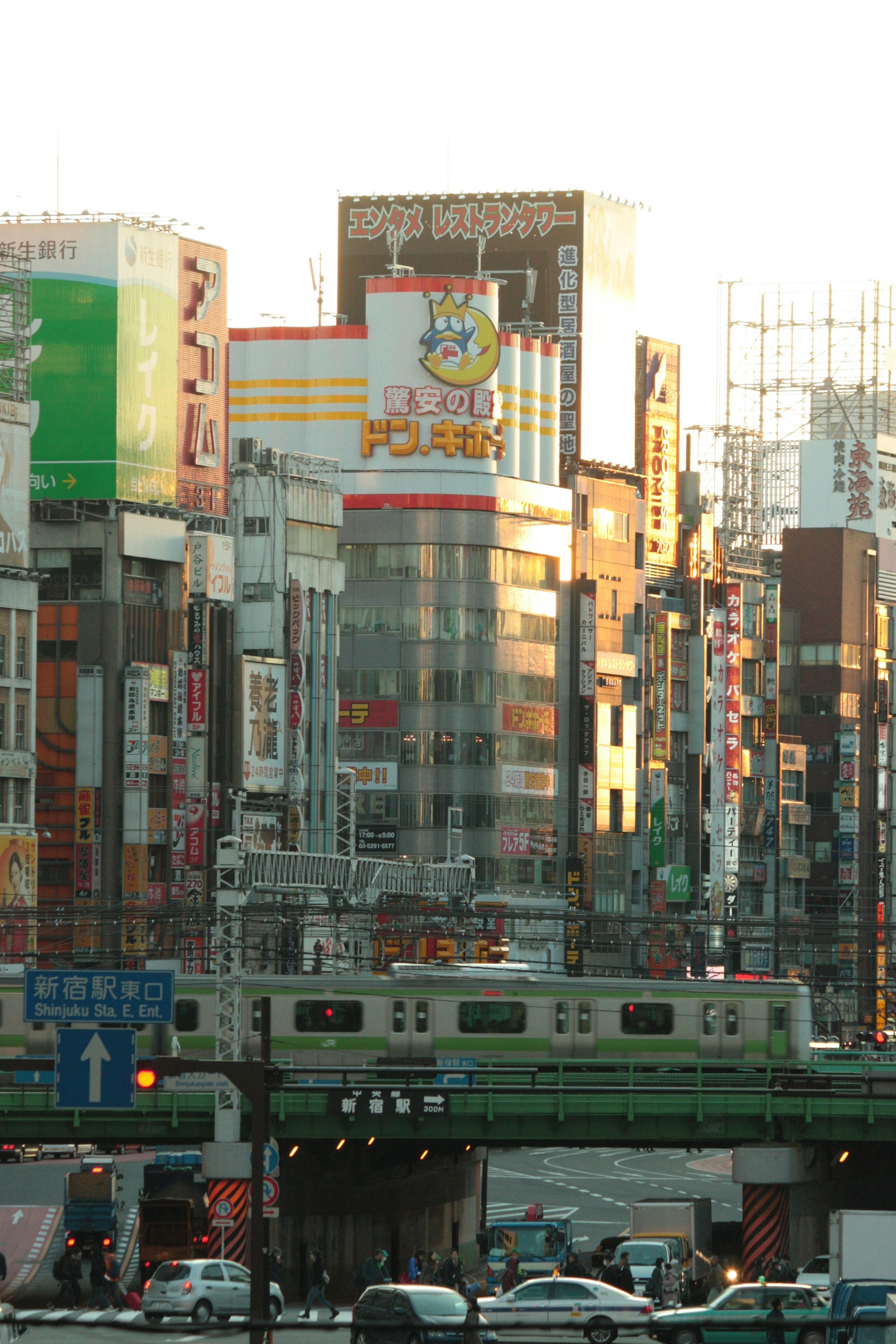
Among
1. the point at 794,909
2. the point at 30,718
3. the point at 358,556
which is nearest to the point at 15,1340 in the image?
the point at 30,718

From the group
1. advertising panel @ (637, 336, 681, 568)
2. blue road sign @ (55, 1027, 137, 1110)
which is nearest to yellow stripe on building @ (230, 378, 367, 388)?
advertising panel @ (637, 336, 681, 568)

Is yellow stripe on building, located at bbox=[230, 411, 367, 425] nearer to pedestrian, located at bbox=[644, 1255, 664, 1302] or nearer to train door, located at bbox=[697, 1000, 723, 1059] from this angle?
train door, located at bbox=[697, 1000, 723, 1059]

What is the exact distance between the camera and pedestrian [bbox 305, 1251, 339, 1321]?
160 feet

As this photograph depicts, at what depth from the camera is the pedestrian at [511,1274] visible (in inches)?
2045

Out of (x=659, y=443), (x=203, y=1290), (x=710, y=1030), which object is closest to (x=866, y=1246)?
(x=203, y=1290)

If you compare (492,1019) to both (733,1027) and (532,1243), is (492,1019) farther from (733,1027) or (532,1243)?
(733,1027)

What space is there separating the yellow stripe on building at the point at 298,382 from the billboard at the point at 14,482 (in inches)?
1204

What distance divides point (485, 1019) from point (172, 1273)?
16094 millimetres

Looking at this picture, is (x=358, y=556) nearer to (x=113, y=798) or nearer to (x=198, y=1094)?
(x=113, y=798)

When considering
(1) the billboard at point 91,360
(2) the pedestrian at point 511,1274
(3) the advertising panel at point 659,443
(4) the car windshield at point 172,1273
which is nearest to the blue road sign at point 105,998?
(4) the car windshield at point 172,1273

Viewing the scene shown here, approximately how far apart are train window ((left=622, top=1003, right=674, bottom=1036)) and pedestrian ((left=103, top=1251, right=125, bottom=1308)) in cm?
1529

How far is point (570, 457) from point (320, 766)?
2942 centimetres

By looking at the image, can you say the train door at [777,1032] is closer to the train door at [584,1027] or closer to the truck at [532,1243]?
the train door at [584,1027]

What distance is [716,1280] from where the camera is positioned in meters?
55.2
